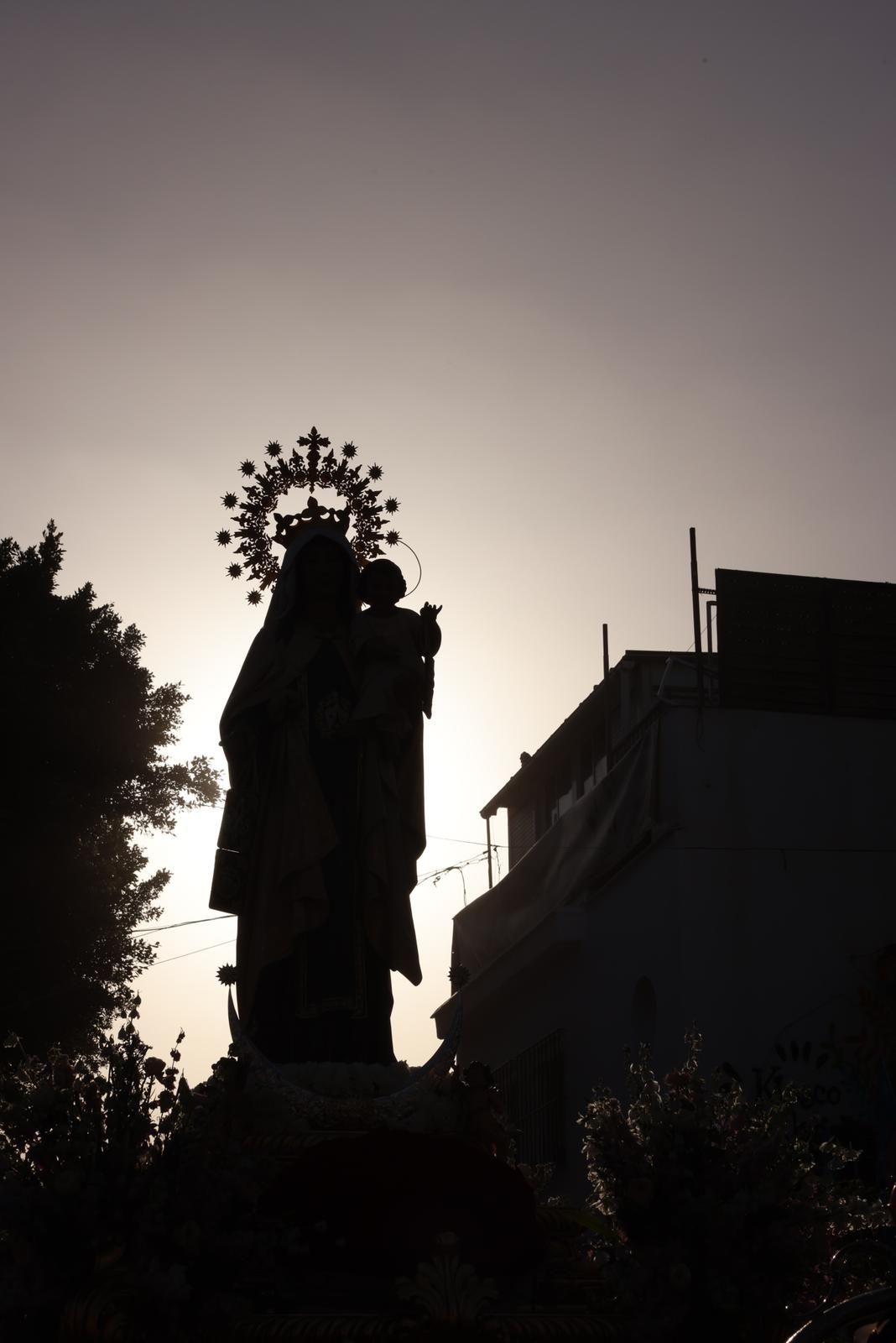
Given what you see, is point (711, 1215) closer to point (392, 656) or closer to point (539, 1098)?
point (392, 656)

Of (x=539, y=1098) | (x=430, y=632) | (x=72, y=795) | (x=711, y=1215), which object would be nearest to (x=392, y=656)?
(x=430, y=632)

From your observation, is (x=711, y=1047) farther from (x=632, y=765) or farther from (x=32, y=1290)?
(x=32, y=1290)

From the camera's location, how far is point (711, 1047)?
57.5 feet

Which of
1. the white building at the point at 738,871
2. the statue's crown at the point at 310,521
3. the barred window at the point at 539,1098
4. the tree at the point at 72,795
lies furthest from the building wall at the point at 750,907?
the statue's crown at the point at 310,521

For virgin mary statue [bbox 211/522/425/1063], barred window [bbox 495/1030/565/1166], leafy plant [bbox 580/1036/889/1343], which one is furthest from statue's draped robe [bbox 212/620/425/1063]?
barred window [bbox 495/1030/565/1166]

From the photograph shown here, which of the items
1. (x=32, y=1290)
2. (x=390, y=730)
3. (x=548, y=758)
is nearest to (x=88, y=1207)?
(x=32, y=1290)

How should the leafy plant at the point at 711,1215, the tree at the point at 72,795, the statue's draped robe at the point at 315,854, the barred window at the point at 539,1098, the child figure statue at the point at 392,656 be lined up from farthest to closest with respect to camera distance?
1. the barred window at the point at 539,1098
2. the tree at the point at 72,795
3. the child figure statue at the point at 392,656
4. the statue's draped robe at the point at 315,854
5. the leafy plant at the point at 711,1215

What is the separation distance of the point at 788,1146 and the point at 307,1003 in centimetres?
314

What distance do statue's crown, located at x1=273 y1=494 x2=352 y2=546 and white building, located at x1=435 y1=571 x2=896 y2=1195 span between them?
860 centimetres

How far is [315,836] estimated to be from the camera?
9.30 m

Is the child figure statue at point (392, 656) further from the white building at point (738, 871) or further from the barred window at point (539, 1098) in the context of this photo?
the barred window at point (539, 1098)

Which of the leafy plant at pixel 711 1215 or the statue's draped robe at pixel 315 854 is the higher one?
the statue's draped robe at pixel 315 854

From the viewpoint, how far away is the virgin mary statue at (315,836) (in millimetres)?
9141

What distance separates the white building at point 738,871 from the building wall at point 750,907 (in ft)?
0.07
